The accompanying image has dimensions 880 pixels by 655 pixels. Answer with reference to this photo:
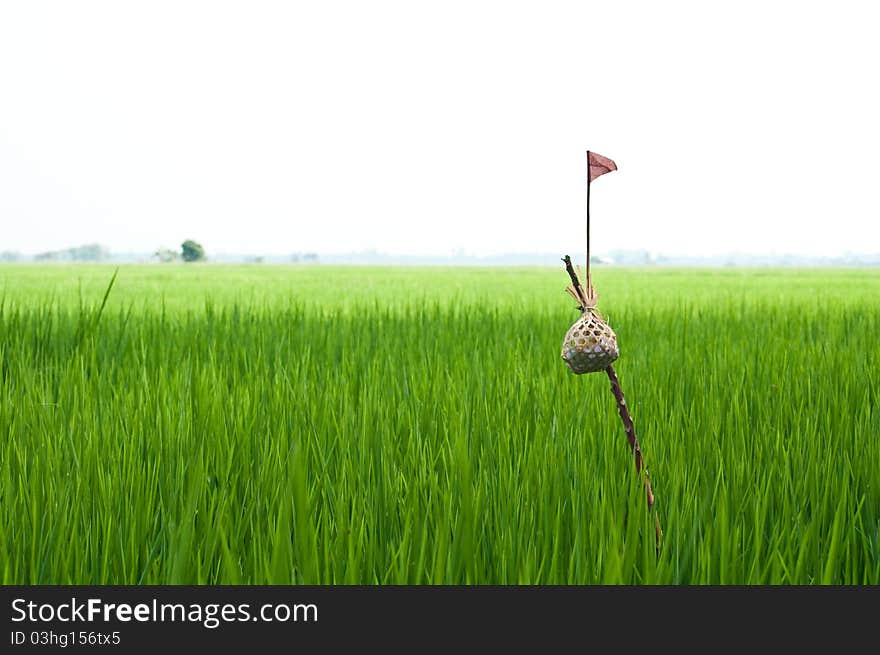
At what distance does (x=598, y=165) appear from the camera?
34.5 inches

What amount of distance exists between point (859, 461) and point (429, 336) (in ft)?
7.40

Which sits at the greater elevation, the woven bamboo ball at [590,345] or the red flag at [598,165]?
the red flag at [598,165]

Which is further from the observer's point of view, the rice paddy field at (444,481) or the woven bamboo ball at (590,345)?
the rice paddy field at (444,481)

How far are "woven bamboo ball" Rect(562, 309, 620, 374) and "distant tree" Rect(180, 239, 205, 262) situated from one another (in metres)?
50.4

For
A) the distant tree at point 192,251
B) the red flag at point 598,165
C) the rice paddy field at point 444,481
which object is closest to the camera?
the red flag at point 598,165

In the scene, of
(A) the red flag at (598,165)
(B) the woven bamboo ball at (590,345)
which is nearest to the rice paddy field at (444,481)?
(B) the woven bamboo ball at (590,345)

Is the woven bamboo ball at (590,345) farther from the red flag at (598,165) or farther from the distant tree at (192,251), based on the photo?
the distant tree at (192,251)

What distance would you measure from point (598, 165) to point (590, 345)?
0.71 ft

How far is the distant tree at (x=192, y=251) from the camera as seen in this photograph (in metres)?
48.6

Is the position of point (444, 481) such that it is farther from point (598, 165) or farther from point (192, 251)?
point (192, 251)

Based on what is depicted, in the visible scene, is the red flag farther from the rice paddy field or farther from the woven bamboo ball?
the rice paddy field

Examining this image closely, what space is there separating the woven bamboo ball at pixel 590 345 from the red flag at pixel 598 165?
0.55 feet
